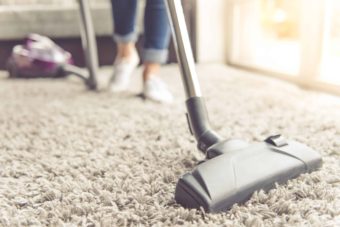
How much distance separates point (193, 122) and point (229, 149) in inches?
3.3

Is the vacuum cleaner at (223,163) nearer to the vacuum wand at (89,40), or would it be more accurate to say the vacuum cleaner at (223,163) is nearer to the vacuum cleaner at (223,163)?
the vacuum cleaner at (223,163)

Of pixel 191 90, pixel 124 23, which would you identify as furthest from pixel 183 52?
pixel 124 23

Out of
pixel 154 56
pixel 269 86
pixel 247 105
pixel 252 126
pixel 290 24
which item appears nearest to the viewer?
pixel 252 126

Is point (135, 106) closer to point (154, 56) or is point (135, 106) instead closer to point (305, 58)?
point (154, 56)

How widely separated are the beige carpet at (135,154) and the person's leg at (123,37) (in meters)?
0.06

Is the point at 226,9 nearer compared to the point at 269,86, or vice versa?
the point at 269,86

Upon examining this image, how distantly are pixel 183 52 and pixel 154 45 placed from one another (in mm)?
549

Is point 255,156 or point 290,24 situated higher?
point 255,156

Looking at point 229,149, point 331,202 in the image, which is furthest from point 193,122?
point 331,202

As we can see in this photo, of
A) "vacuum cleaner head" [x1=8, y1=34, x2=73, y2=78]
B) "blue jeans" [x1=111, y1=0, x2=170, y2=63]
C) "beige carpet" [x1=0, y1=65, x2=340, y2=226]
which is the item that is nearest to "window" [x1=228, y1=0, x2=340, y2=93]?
"beige carpet" [x1=0, y1=65, x2=340, y2=226]

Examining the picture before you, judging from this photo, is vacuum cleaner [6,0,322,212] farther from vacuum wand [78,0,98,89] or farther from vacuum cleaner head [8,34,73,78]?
vacuum cleaner head [8,34,73,78]

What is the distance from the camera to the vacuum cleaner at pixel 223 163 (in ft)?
1.51

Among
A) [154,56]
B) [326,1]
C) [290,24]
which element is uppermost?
[326,1]

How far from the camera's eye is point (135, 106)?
1076 millimetres
